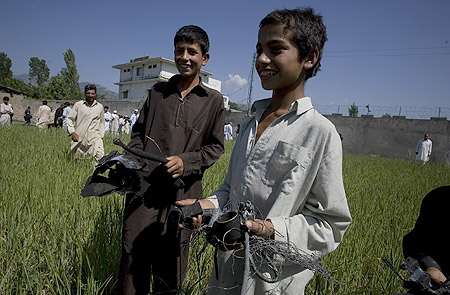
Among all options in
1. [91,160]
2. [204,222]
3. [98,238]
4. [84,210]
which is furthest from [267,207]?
[91,160]

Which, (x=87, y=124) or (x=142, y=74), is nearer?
(x=87, y=124)

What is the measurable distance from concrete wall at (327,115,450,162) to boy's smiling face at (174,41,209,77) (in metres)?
18.0

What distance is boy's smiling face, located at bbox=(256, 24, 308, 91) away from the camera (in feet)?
3.28

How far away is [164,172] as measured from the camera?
1.51 meters

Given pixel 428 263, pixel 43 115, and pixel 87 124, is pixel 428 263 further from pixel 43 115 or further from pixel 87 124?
pixel 43 115

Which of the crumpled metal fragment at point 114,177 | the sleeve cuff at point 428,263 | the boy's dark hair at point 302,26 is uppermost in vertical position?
the boy's dark hair at point 302,26

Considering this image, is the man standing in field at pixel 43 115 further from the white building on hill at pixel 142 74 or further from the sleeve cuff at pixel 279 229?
the white building on hill at pixel 142 74

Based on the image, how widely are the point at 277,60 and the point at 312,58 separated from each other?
14 cm

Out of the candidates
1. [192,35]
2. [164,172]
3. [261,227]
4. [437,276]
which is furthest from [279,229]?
[192,35]

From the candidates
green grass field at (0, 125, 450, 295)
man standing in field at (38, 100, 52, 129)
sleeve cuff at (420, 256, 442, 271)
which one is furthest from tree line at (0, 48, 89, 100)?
sleeve cuff at (420, 256, 442, 271)

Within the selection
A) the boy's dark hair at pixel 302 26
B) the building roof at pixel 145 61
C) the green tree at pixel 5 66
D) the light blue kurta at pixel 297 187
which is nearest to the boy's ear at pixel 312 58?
the boy's dark hair at pixel 302 26

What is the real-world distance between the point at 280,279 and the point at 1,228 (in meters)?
1.93

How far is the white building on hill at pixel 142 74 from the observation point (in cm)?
4212

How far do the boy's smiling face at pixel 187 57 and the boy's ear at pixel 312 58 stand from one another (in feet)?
2.62
